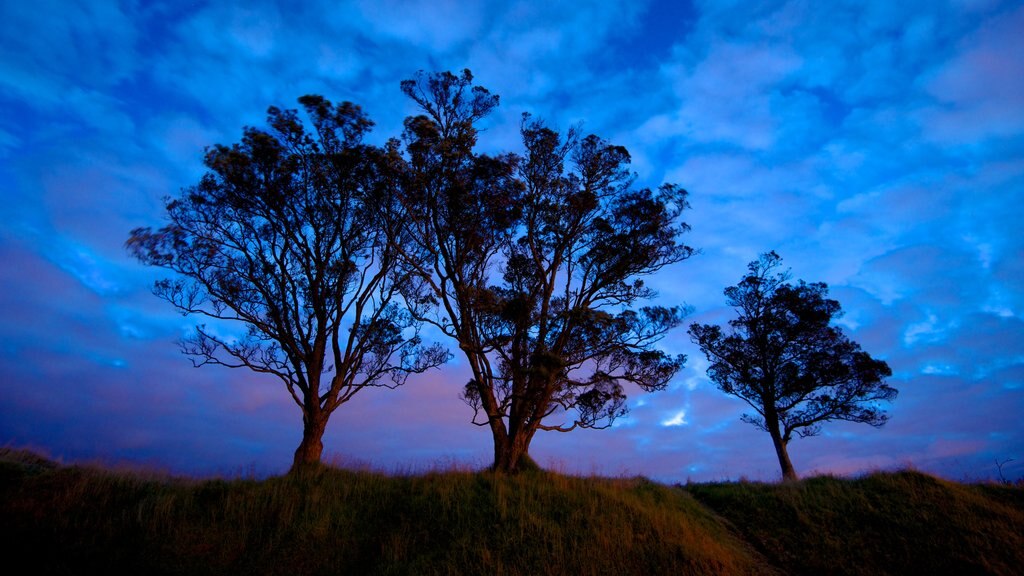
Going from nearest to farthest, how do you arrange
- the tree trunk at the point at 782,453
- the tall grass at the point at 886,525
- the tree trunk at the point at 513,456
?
the tall grass at the point at 886,525 → the tree trunk at the point at 513,456 → the tree trunk at the point at 782,453

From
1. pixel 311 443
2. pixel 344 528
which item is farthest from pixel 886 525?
pixel 311 443

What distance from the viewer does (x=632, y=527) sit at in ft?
37.5

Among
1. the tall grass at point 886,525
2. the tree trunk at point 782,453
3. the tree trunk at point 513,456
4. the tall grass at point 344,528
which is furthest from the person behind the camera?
the tree trunk at point 782,453

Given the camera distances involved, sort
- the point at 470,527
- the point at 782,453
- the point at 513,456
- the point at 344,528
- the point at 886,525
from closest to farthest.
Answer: the point at 470,527 → the point at 344,528 → the point at 886,525 → the point at 513,456 → the point at 782,453

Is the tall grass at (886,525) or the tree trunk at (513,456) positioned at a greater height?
the tree trunk at (513,456)

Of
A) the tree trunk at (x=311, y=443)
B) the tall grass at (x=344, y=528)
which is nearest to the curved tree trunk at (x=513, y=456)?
the tall grass at (x=344, y=528)

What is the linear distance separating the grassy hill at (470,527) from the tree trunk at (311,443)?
2103 mm

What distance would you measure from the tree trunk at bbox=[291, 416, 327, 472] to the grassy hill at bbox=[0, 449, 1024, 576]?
2.10m

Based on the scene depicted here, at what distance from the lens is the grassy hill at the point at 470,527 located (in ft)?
33.1

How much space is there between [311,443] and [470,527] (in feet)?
25.3

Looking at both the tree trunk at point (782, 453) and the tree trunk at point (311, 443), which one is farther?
the tree trunk at point (782, 453)

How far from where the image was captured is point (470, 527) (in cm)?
1138

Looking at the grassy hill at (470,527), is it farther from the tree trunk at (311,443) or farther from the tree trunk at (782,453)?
the tree trunk at (782,453)

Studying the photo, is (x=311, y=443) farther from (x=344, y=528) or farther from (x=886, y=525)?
(x=886, y=525)
